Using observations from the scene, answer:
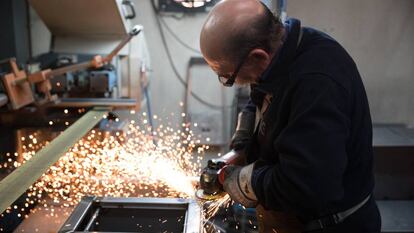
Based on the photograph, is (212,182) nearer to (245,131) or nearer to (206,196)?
(206,196)

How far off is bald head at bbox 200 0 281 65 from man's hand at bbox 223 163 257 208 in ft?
1.36

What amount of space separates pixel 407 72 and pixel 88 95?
2.43 m

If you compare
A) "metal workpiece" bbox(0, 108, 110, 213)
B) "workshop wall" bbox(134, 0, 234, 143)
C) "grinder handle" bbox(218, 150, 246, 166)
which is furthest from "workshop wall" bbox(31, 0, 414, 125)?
"workshop wall" bbox(134, 0, 234, 143)

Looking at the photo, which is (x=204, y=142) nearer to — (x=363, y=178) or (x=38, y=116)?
(x=38, y=116)

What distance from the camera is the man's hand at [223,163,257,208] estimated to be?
4.40ft

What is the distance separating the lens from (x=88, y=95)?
117 inches

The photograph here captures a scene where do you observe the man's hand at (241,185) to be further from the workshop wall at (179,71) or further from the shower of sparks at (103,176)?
the workshop wall at (179,71)

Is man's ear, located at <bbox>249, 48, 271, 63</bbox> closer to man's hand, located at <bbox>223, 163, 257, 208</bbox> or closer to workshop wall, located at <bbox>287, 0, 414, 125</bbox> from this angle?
man's hand, located at <bbox>223, 163, 257, 208</bbox>

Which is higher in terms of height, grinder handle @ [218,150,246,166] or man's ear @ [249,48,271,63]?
man's ear @ [249,48,271,63]

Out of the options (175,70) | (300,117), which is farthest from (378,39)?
(175,70)

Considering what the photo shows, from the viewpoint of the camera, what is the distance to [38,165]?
1859 mm

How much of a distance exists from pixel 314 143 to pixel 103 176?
64.2 inches

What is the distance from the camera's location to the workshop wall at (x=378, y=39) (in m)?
2.69

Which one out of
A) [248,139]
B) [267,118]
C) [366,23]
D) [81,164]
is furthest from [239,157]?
[366,23]
